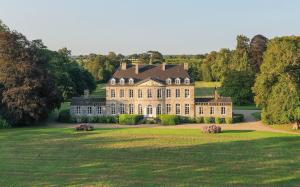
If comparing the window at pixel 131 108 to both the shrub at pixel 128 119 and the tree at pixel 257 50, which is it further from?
the tree at pixel 257 50

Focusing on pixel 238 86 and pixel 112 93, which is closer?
pixel 112 93

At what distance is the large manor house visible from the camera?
58.8 m

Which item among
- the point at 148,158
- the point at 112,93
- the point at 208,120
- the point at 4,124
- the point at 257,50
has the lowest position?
the point at 148,158

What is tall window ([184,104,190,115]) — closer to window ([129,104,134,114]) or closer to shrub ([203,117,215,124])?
shrub ([203,117,215,124])

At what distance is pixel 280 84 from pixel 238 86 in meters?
27.7

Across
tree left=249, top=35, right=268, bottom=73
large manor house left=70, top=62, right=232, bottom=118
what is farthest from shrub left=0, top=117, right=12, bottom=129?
tree left=249, top=35, right=268, bottom=73

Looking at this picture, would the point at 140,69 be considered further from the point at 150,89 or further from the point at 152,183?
the point at 152,183

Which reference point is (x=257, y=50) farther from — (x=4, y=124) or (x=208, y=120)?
(x=4, y=124)

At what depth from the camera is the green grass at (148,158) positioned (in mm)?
25375

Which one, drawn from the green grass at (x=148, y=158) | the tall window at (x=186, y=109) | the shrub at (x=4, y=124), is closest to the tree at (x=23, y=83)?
the shrub at (x=4, y=124)

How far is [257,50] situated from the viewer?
89.2m

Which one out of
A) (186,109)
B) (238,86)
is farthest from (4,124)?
(238,86)

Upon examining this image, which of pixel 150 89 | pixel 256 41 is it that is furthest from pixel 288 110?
pixel 256 41

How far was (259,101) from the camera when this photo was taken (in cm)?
5150
